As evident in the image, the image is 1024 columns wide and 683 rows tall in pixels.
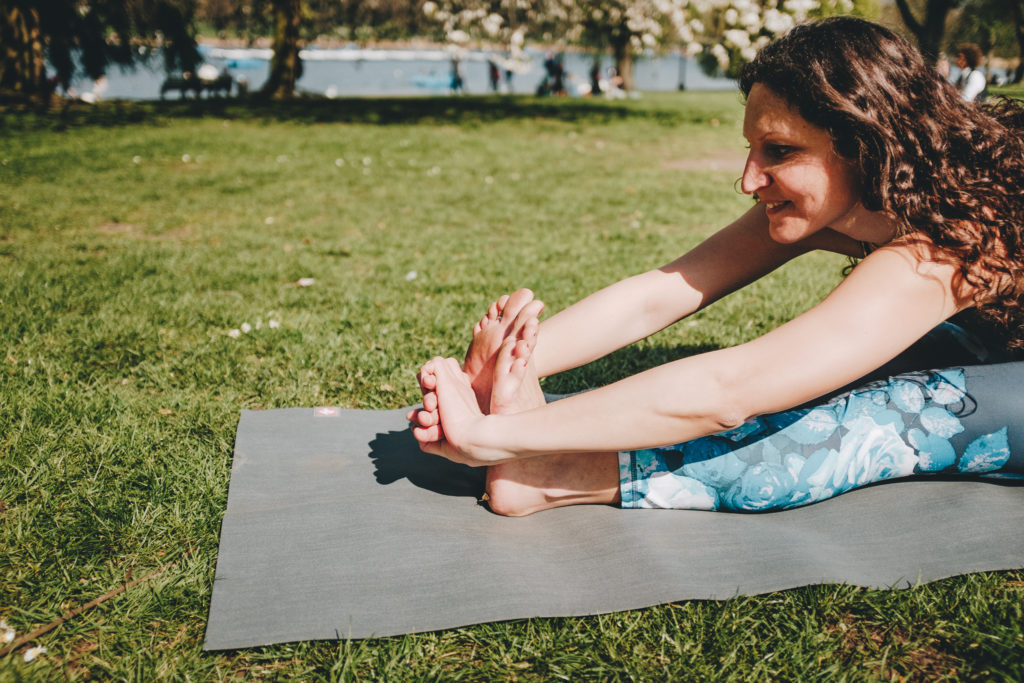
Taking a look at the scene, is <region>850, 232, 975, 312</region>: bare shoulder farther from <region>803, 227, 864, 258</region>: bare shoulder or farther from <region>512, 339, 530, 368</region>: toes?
<region>512, 339, 530, 368</region>: toes

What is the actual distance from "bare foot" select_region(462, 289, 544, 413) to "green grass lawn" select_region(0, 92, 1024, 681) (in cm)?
73

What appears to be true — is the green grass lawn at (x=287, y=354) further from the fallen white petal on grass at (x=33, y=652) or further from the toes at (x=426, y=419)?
the toes at (x=426, y=419)

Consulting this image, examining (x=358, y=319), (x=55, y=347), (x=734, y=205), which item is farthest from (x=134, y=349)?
(x=734, y=205)

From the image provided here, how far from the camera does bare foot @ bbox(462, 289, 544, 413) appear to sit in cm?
213

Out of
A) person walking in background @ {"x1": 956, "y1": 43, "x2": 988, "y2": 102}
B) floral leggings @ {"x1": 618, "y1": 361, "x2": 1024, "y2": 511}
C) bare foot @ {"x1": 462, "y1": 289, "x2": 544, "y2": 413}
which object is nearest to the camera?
bare foot @ {"x1": 462, "y1": 289, "x2": 544, "y2": 413}

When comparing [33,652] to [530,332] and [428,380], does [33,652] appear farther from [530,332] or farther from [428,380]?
[530,332]

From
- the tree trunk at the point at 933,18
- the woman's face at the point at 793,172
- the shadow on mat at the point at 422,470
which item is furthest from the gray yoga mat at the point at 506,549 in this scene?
the tree trunk at the point at 933,18

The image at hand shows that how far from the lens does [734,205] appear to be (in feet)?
27.3

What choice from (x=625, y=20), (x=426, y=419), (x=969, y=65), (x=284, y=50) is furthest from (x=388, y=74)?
(x=426, y=419)

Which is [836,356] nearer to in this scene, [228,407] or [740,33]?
[228,407]

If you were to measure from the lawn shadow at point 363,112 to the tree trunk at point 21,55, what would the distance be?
79 cm

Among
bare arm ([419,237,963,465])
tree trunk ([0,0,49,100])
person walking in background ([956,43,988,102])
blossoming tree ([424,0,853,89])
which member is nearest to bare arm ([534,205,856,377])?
bare arm ([419,237,963,465])

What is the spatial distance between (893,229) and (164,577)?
2306 millimetres

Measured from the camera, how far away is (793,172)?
6.28 ft
